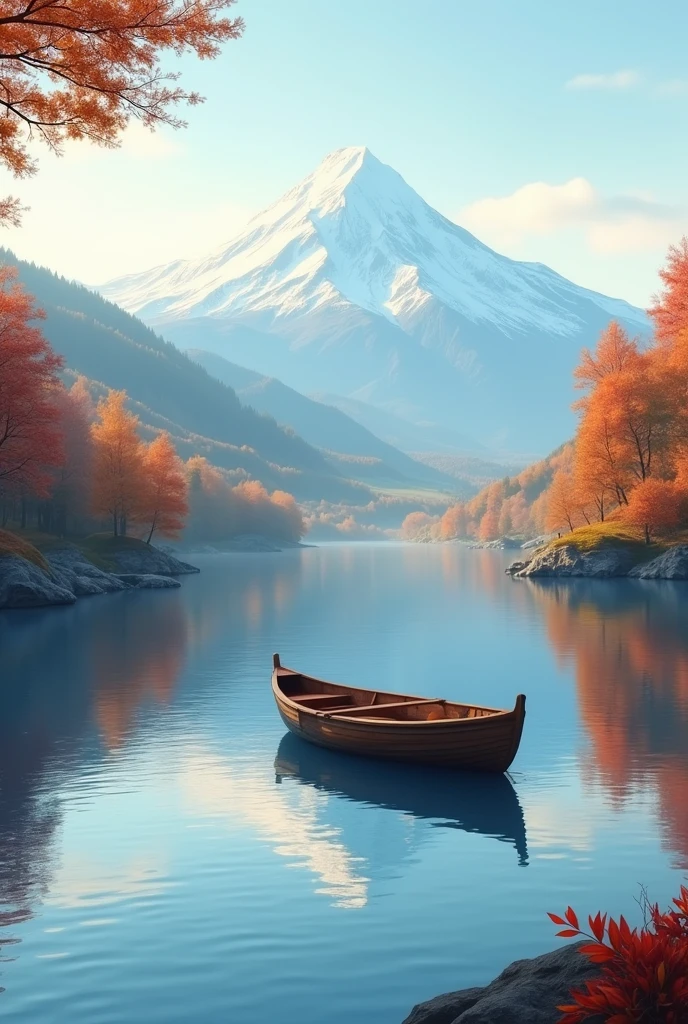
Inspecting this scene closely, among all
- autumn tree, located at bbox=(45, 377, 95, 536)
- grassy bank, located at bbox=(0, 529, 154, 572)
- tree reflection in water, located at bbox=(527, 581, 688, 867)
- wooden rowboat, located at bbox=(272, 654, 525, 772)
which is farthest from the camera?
autumn tree, located at bbox=(45, 377, 95, 536)

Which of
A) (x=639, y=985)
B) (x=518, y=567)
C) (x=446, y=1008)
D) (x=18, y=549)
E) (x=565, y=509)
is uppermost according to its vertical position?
(x=565, y=509)

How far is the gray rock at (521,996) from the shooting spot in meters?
8.05

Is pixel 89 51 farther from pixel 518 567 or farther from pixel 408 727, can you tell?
pixel 518 567

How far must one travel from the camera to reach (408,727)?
23.4 m

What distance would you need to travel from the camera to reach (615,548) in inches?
3954

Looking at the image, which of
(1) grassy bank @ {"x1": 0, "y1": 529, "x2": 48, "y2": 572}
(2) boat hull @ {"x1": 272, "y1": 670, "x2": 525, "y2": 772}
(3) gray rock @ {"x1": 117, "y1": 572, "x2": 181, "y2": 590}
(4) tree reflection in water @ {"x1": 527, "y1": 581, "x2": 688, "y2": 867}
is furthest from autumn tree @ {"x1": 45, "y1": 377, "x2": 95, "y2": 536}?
(2) boat hull @ {"x1": 272, "y1": 670, "x2": 525, "y2": 772}

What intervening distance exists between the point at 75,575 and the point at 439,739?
63.5 metres

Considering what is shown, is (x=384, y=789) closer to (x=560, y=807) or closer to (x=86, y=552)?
(x=560, y=807)

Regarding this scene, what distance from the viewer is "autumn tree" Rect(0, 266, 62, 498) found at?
69.0 metres

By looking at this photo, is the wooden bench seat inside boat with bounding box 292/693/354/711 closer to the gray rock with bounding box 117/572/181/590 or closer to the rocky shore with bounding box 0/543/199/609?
the rocky shore with bounding box 0/543/199/609

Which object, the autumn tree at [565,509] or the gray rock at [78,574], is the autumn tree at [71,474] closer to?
the gray rock at [78,574]

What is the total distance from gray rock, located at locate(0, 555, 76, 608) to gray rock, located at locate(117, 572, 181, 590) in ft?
69.5

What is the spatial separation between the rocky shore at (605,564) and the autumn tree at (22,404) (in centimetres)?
5506

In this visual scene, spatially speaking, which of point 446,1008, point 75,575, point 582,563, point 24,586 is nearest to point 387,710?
point 446,1008
